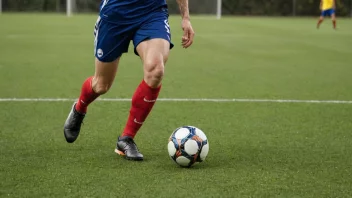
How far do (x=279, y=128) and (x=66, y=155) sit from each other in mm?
2368

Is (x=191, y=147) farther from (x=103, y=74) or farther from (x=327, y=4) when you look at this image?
(x=327, y=4)

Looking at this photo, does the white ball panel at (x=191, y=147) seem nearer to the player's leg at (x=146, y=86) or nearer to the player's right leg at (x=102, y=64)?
the player's leg at (x=146, y=86)

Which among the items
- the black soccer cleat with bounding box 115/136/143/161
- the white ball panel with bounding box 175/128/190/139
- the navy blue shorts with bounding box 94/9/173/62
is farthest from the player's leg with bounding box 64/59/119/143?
the white ball panel with bounding box 175/128/190/139

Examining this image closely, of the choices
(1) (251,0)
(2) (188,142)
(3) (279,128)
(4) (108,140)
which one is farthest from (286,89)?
(1) (251,0)

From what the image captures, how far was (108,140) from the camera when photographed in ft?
21.6

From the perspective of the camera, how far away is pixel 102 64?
19.7ft

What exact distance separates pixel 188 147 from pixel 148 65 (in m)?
0.69

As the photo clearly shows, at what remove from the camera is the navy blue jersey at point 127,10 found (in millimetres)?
5805

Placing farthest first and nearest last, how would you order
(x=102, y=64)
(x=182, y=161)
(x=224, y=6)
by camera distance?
(x=224, y=6) → (x=102, y=64) → (x=182, y=161)

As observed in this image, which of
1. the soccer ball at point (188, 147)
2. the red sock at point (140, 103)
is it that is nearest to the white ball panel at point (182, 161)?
the soccer ball at point (188, 147)

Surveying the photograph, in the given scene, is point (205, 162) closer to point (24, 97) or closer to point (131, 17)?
point (131, 17)

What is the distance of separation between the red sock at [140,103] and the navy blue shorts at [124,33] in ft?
1.05

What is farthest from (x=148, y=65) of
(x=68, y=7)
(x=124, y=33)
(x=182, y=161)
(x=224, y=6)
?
(x=224, y=6)

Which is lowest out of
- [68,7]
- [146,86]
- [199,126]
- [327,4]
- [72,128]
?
[68,7]
